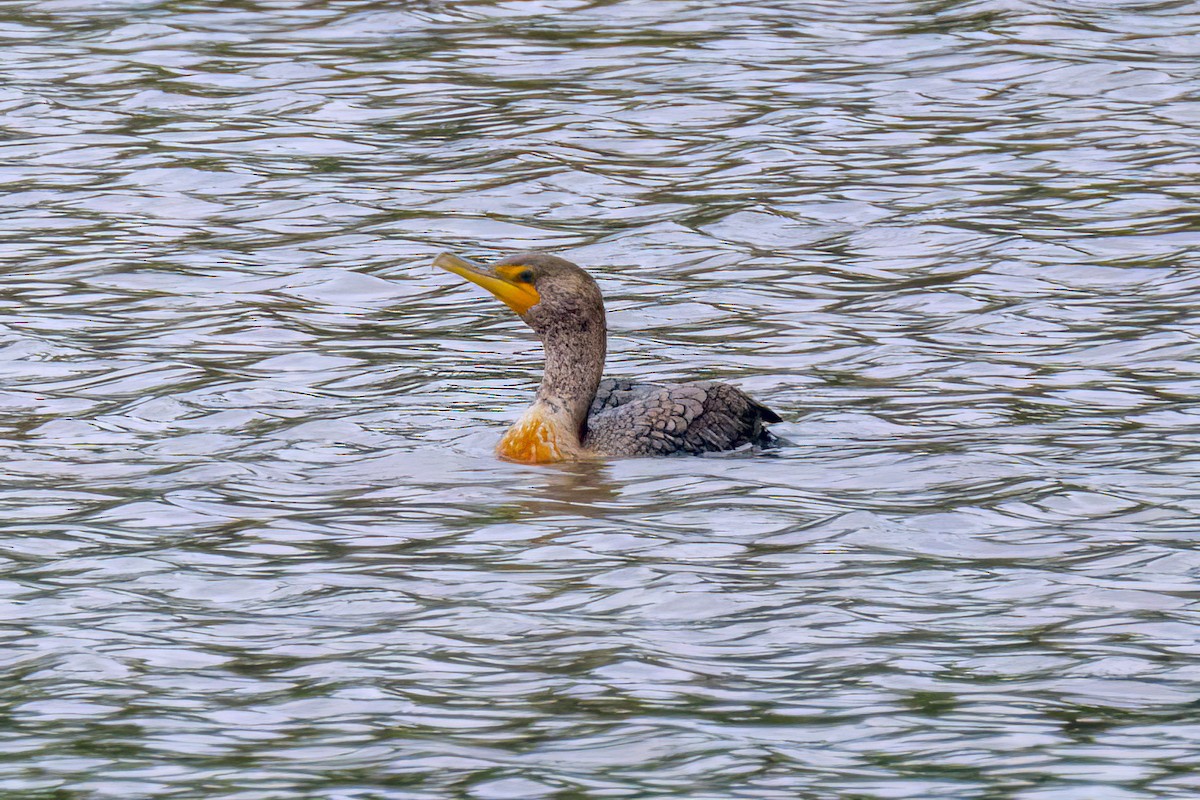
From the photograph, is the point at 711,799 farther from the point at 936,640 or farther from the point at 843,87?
the point at 843,87

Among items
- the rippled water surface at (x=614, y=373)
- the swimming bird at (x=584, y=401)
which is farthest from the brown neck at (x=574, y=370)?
the rippled water surface at (x=614, y=373)

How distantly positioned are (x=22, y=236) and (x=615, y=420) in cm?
564

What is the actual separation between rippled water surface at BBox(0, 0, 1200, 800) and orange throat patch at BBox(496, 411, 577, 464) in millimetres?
158

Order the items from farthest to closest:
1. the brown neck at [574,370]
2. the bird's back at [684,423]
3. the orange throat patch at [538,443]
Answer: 1. the brown neck at [574,370]
2. the orange throat patch at [538,443]
3. the bird's back at [684,423]

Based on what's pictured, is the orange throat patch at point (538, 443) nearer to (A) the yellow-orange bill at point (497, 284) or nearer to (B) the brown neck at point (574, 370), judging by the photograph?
(B) the brown neck at point (574, 370)

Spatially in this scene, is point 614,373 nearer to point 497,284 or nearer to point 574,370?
point 574,370

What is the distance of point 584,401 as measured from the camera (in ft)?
35.1

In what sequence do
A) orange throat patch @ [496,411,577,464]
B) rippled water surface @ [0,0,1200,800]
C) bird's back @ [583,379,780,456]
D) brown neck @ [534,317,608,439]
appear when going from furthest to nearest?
brown neck @ [534,317,608,439], orange throat patch @ [496,411,577,464], bird's back @ [583,379,780,456], rippled water surface @ [0,0,1200,800]

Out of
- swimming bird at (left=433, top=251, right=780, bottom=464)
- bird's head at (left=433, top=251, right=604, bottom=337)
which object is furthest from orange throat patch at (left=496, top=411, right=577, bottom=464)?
bird's head at (left=433, top=251, right=604, bottom=337)

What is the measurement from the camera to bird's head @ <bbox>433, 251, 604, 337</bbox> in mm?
10656

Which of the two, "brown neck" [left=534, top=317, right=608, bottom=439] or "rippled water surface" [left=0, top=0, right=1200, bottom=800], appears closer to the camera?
"rippled water surface" [left=0, top=0, right=1200, bottom=800]

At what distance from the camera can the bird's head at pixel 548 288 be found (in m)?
10.7

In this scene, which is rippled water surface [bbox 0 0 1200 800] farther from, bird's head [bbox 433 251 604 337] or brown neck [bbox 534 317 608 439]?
bird's head [bbox 433 251 604 337]

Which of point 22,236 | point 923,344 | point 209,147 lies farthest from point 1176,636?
point 209,147
